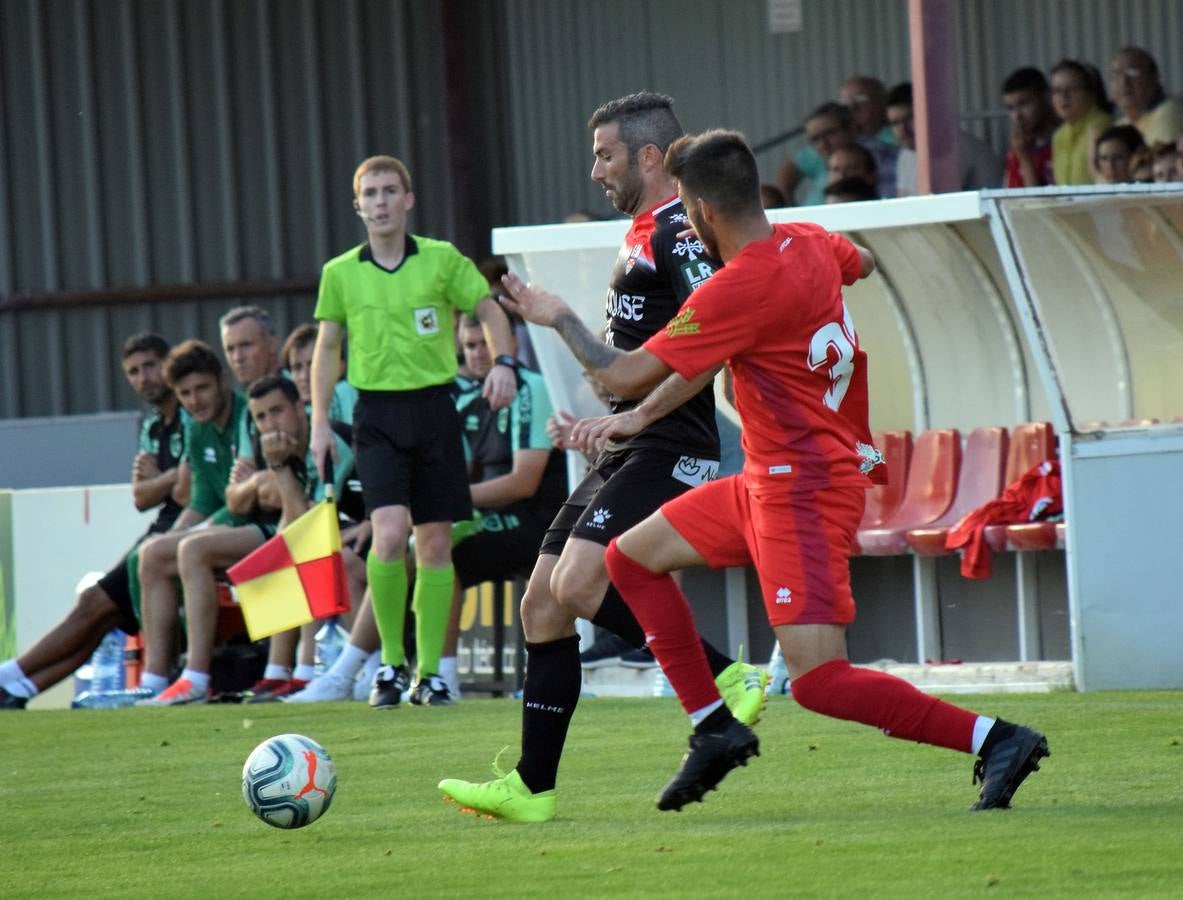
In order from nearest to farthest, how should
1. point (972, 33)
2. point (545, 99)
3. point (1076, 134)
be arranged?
point (1076, 134)
point (972, 33)
point (545, 99)

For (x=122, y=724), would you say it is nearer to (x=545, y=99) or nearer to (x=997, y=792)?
(x=997, y=792)

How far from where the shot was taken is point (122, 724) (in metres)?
10.2

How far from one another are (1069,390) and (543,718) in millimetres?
5324

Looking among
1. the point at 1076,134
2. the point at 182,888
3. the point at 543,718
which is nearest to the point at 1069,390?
the point at 1076,134

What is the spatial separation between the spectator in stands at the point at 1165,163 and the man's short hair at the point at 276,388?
15.7ft

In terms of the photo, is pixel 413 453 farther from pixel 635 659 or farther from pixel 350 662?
pixel 635 659

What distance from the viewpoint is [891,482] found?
1105cm

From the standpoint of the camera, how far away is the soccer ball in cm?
582

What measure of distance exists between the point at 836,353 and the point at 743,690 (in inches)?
51.3

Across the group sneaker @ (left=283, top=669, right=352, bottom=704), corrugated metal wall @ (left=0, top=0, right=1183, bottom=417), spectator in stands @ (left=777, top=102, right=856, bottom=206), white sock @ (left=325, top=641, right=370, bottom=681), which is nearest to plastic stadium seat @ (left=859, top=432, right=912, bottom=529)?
white sock @ (left=325, top=641, right=370, bottom=681)

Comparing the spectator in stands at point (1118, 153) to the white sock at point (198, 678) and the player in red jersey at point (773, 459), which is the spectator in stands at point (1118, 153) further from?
the player in red jersey at point (773, 459)

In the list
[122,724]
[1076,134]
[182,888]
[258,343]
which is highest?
[1076,134]

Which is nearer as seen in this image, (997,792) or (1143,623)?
(997,792)

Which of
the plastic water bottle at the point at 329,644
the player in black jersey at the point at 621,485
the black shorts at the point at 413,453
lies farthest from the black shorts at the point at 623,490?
the plastic water bottle at the point at 329,644
